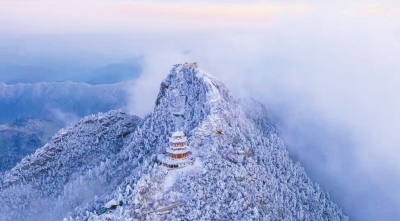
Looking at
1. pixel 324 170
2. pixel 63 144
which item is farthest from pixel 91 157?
pixel 324 170

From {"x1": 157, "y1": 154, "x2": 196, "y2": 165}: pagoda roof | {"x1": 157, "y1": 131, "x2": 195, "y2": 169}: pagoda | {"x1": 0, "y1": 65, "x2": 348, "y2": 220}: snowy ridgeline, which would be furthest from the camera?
{"x1": 157, "y1": 131, "x2": 195, "y2": 169}: pagoda

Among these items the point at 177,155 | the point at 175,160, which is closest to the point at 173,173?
the point at 175,160

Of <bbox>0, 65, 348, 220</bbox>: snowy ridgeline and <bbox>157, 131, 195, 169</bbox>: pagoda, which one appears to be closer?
<bbox>0, 65, 348, 220</bbox>: snowy ridgeline

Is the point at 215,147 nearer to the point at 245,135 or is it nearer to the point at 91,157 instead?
the point at 245,135

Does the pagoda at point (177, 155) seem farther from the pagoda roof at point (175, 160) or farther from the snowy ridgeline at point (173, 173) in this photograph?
the snowy ridgeline at point (173, 173)

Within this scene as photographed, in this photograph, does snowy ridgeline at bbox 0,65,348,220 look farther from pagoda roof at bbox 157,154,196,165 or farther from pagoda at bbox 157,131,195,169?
pagoda at bbox 157,131,195,169

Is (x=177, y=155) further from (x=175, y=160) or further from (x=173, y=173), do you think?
(x=173, y=173)

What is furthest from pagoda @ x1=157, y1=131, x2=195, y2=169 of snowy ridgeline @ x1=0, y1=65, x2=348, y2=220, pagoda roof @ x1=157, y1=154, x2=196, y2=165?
snowy ridgeline @ x1=0, y1=65, x2=348, y2=220
